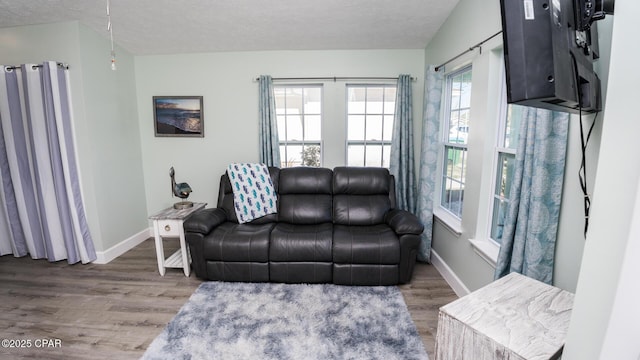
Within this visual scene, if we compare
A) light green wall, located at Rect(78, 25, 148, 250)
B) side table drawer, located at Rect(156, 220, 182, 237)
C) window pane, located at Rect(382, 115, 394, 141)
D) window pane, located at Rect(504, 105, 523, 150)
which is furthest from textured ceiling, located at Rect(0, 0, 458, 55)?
side table drawer, located at Rect(156, 220, 182, 237)

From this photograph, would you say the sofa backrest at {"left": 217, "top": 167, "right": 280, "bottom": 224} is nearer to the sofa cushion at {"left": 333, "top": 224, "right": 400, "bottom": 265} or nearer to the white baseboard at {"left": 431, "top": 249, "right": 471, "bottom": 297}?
the sofa cushion at {"left": 333, "top": 224, "right": 400, "bottom": 265}

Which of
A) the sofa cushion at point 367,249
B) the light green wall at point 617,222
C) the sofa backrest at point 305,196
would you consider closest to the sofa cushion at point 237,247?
the sofa backrest at point 305,196

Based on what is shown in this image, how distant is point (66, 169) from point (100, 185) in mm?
314

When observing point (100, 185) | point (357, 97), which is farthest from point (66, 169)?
point (357, 97)

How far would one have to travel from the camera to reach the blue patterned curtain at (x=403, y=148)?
124 inches

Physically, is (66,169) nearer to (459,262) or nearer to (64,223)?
(64,223)

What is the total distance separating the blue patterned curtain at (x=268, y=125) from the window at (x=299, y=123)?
8.7 inches

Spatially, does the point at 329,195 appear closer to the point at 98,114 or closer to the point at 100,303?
the point at 100,303

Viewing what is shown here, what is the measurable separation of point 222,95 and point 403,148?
236cm

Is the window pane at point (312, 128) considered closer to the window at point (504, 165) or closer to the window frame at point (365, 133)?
the window frame at point (365, 133)

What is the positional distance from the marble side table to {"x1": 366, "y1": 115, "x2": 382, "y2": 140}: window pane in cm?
245

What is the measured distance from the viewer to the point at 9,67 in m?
2.59

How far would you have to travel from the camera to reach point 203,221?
8.13 feet

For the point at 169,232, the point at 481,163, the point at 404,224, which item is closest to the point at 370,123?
the point at 404,224
